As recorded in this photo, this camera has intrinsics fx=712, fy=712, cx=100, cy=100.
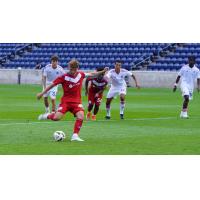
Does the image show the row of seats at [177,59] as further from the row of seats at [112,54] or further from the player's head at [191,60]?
the player's head at [191,60]

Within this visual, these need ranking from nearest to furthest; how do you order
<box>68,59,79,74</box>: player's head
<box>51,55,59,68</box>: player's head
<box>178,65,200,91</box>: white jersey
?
<box>68,59,79,74</box>: player's head < <box>51,55,59,68</box>: player's head < <box>178,65,200,91</box>: white jersey

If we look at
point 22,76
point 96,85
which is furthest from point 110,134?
point 22,76

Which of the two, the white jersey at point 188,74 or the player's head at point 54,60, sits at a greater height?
the player's head at point 54,60

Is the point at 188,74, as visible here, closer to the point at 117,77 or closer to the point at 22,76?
the point at 117,77

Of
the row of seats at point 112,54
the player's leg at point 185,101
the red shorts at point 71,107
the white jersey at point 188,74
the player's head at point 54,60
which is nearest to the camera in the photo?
the red shorts at point 71,107

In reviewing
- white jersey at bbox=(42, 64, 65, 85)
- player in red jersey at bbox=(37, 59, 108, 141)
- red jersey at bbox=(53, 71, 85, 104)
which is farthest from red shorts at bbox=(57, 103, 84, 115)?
white jersey at bbox=(42, 64, 65, 85)

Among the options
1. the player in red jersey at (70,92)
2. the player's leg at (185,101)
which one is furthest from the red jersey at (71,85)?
the player's leg at (185,101)

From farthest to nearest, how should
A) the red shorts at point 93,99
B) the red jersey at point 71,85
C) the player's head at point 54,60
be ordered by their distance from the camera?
the red shorts at point 93,99
the player's head at point 54,60
the red jersey at point 71,85

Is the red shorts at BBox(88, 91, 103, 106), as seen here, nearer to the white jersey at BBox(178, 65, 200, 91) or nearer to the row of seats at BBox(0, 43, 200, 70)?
the white jersey at BBox(178, 65, 200, 91)

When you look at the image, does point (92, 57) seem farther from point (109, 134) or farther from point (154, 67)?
point (109, 134)

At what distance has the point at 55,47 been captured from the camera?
5772cm

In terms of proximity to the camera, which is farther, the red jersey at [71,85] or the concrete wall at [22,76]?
the concrete wall at [22,76]

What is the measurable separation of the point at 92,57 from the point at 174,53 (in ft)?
21.3

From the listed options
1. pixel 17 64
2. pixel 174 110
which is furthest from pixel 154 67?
pixel 174 110
